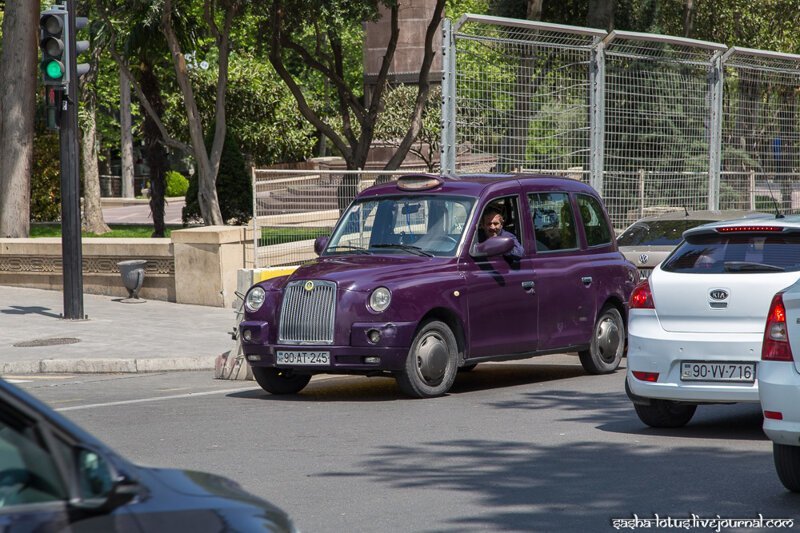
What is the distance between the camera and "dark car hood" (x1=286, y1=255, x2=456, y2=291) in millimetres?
10773

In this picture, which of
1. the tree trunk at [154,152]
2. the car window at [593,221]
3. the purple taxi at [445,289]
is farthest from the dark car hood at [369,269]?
the tree trunk at [154,152]

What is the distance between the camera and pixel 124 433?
9453mm

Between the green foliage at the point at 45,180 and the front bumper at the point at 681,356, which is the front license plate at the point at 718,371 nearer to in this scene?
the front bumper at the point at 681,356

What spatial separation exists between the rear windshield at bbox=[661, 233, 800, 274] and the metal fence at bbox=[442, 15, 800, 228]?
728 cm

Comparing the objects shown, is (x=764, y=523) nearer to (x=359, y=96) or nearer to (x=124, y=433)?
(x=124, y=433)

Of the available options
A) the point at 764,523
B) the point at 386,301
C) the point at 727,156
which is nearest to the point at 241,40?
the point at 727,156

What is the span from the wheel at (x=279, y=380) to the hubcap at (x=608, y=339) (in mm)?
3060

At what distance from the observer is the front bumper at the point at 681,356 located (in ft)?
27.7

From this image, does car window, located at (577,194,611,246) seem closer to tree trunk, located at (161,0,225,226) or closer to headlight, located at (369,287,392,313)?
headlight, located at (369,287,392,313)

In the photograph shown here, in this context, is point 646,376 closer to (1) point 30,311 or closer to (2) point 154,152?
(1) point 30,311

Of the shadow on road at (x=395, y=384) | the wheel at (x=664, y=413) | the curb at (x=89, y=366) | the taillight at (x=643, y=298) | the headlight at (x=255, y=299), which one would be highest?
the taillight at (x=643, y=298)

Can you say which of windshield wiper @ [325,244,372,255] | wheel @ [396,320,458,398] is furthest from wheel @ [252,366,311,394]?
windshield wiper @ [325,244,372,255]

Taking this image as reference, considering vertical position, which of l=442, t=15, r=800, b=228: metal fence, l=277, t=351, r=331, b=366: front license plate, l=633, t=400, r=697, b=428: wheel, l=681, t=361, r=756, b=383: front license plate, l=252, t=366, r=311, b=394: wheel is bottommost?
l=252, t=366, r=311, b=394: wheel

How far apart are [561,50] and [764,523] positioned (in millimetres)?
A: 13738
